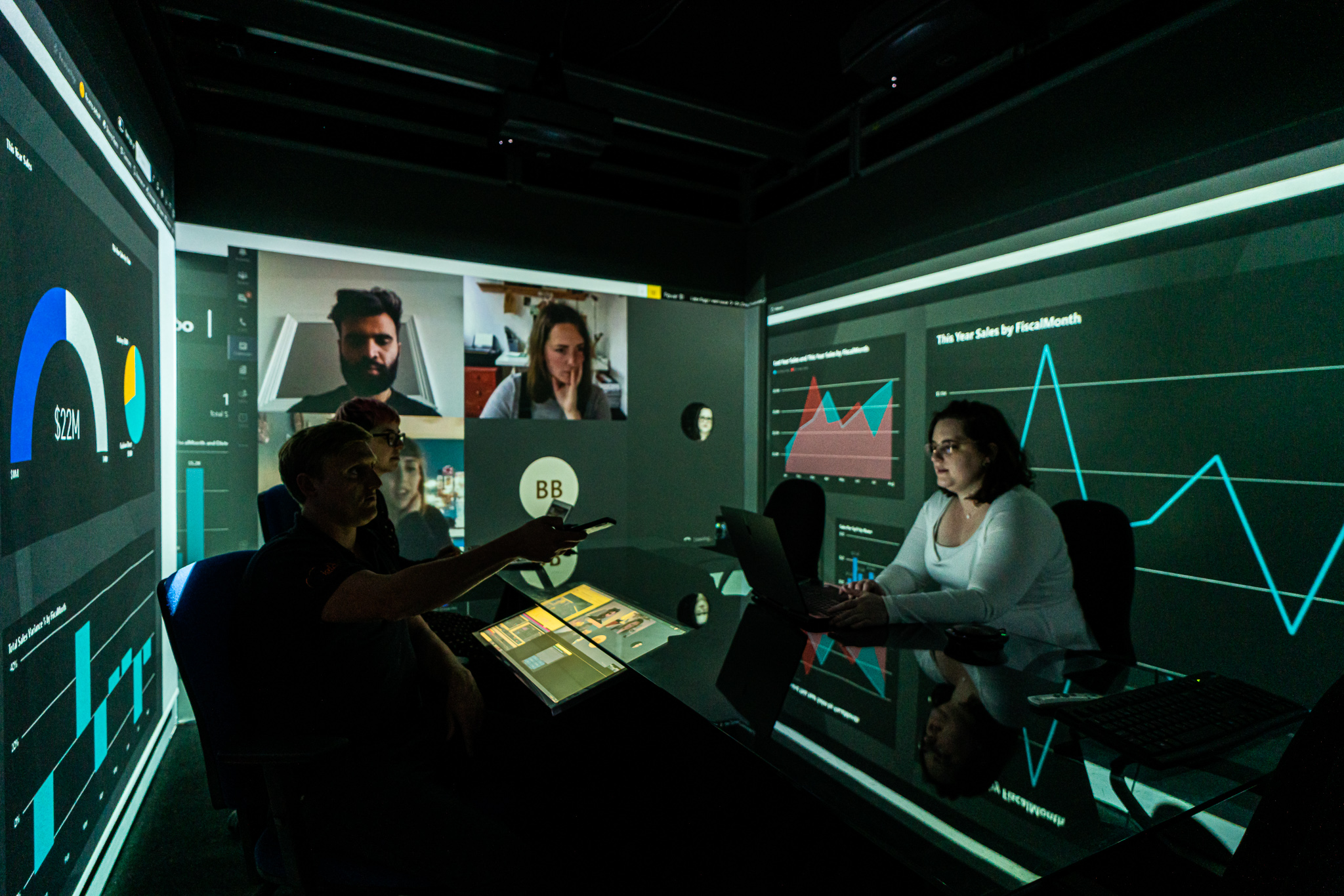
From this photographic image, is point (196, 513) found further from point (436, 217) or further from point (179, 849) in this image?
point (436, 217)

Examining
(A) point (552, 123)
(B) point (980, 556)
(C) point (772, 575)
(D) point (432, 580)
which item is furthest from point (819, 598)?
(A) point (552, 123)

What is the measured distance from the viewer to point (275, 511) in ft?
9.78

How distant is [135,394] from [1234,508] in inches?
157

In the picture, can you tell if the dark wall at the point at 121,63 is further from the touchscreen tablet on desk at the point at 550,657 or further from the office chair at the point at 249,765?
the touchscreen tablet on desk at the point at 550,657

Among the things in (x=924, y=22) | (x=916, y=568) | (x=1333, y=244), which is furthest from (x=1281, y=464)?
(x=924, y=22)

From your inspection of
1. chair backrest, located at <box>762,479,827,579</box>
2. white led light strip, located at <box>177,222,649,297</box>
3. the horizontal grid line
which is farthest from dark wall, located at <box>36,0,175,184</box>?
the horizontal grid line

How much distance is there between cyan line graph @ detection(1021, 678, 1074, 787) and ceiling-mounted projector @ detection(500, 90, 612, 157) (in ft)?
10.2

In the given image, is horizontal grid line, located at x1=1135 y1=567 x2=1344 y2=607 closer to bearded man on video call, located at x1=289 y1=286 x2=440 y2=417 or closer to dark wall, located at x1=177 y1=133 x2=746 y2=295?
dark wall, located at x1=177 y1=133 x2=746 y2=295

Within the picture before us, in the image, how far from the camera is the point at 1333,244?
2.18 m

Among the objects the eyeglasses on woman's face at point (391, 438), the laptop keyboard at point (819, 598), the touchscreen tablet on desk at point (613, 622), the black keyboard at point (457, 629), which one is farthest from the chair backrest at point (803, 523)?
the eyeglasses on woman's face at point (391, 438)

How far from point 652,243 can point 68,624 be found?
3.88 meters

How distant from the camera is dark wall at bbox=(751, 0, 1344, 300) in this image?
7.54 feet

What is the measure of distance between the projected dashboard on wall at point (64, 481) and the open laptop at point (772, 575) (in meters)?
1.67

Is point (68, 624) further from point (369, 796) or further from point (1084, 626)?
point (1084, 626)
